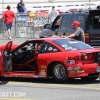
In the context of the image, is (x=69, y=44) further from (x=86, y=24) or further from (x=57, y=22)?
(x=57, y=22)

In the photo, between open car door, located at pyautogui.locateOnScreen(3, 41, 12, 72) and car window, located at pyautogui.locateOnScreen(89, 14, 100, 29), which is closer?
open car door, located at pyautogui.locateOnScreen(3, 41, 12, 72)

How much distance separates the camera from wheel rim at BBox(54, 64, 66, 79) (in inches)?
520

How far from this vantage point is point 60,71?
13.2 m

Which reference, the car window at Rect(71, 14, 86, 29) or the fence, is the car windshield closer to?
the car window at Rect(71, 14, 86, 29)

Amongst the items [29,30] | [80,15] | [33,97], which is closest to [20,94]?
[33,97]

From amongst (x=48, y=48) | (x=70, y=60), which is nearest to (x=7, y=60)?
(x=48, y=48)

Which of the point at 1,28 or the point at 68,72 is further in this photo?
the point at 1,28

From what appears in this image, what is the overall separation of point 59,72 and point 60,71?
43 mm

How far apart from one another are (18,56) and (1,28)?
15.5 meters

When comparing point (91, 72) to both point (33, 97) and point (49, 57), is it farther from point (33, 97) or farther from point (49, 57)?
point (33, 97)

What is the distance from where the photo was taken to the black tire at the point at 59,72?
519 inches

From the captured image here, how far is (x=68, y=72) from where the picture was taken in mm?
13031

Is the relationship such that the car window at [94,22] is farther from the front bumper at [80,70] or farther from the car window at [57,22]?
the front bumper at [80,70]

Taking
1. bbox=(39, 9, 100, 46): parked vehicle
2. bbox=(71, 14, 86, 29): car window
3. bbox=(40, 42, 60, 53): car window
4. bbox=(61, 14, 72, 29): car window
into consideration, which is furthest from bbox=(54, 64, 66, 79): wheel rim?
→ bbox=(61, 14, 72, 29): car window
